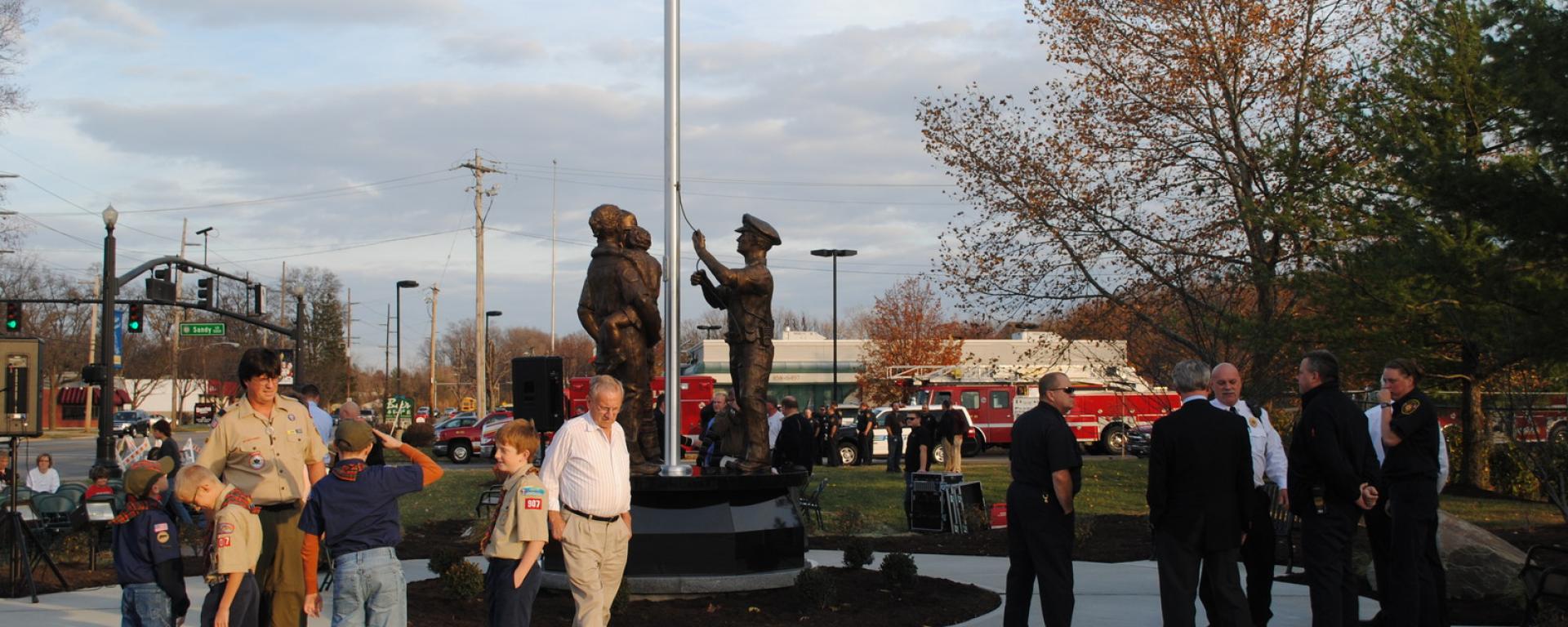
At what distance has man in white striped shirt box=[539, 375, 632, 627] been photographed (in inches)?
264

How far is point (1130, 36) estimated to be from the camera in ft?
69.5

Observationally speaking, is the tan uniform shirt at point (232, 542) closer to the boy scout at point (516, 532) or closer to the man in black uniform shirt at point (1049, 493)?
the boy scout at point (516, 532)

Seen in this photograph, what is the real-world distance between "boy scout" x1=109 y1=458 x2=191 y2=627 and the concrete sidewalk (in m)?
2.55

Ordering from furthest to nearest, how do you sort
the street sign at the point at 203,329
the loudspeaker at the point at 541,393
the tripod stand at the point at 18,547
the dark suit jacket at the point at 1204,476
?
the street sign at the point at 203,329, the loudspeaker at the point at 541,393, the tripod stand at the point at 18,547, the dark suit jacket at the point at 1204,476

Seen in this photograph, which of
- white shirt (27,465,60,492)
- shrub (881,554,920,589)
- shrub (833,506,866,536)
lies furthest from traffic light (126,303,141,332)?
shrub (881,554,920,589)

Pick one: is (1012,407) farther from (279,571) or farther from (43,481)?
(279,571)

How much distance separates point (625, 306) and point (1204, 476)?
5367 mm

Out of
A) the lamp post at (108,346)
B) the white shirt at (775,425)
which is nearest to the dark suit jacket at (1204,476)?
the white shirt at (775,425)

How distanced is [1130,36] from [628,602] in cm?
1550

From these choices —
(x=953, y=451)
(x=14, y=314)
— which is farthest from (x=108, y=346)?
(x=953, y=451)

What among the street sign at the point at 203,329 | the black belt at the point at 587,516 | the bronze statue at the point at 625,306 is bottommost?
the black belt at the point at 587,516

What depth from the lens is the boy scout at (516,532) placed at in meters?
6.42

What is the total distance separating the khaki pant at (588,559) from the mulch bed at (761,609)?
179 cm

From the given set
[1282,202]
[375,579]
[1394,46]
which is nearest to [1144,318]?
[1282,202]
